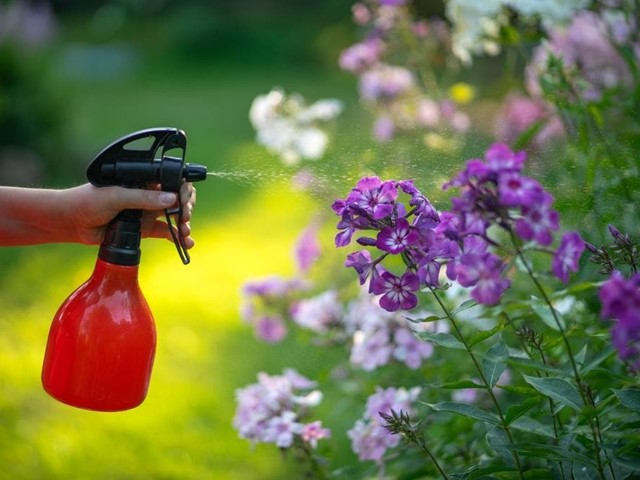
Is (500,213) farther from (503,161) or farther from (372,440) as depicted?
(372,440)

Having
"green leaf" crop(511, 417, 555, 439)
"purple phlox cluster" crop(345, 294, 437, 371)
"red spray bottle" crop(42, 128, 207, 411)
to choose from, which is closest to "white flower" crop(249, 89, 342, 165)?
"purple phlox cluster" crop(345, 294, 437, 371)

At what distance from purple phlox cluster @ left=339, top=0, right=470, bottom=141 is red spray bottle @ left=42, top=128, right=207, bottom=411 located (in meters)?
1.34

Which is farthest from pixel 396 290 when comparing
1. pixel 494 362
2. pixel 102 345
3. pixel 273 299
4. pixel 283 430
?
pixel 273 299

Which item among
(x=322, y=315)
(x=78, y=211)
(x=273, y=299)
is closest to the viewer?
(x=78, y=211)

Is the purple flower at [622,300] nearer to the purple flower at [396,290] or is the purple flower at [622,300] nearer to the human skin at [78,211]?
the purple flower at [396,290]

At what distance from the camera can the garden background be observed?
5.88 feet

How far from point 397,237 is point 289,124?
4.78 feet

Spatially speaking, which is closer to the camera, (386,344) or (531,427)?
(531,427)

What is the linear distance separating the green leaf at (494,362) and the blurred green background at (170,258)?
1.33 ft

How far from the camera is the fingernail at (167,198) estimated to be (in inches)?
46.8

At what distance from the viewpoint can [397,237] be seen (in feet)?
3.55

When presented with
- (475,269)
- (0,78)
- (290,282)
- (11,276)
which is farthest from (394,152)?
(0,78)

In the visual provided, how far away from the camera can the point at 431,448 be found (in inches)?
64.1

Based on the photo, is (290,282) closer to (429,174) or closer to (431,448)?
(431,448)
